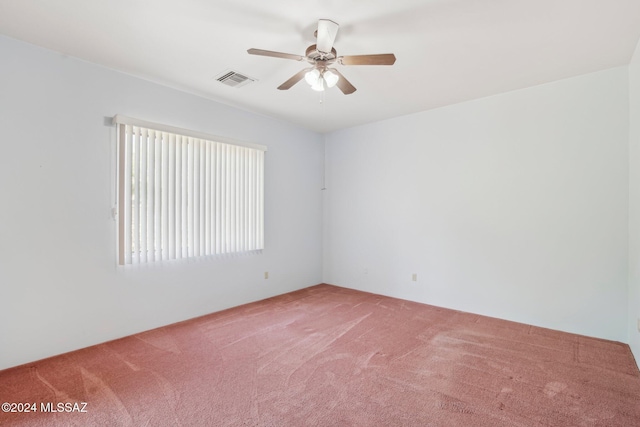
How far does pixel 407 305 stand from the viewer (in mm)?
4238

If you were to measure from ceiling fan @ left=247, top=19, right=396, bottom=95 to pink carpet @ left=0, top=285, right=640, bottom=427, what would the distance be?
240 centimetres

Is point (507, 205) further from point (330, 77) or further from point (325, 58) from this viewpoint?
point (325, 58)

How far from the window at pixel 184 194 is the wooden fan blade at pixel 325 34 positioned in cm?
205

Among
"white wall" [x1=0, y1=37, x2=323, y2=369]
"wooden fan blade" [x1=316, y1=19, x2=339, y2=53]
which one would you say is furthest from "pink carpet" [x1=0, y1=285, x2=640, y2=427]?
"wooden fan blade" [x1=316, y1=19, x2=339, y2=53]

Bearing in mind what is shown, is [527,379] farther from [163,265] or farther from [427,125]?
[163,265]

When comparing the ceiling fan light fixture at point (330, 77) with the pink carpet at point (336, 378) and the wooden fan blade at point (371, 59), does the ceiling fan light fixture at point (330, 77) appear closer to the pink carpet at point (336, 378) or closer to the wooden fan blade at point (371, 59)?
the wooden fan blade at point (371, 59)

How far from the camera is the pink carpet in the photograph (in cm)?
195

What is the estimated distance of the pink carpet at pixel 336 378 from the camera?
1.95m

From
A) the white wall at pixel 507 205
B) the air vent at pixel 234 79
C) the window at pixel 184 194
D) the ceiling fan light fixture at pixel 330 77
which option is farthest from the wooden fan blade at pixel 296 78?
the white wall at pixel 507 205

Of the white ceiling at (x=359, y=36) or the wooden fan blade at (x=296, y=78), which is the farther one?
the wooden fan blade at (x=296, y=78)

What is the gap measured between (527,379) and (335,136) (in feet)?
14.0

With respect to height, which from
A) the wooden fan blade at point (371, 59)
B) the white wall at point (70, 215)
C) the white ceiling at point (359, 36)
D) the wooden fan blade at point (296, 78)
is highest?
the white ceiling at point (359, 36)

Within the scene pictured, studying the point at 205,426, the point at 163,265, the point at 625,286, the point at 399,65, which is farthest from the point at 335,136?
the point at 205,426

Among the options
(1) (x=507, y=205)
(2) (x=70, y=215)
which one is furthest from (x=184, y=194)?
(1) (x=507, y=205)
